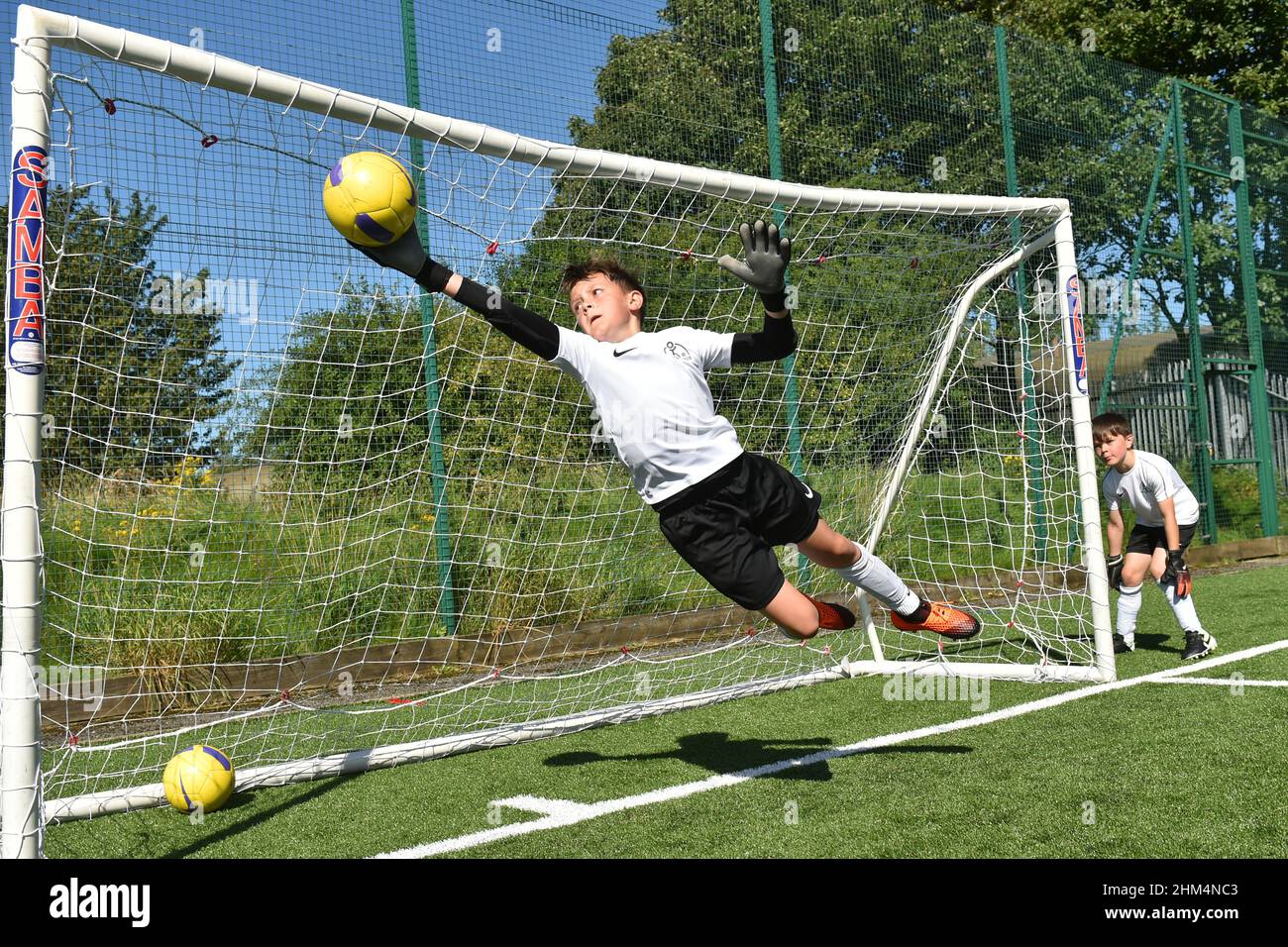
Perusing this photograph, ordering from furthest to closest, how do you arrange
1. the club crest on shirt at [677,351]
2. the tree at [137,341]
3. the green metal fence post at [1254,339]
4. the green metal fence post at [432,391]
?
1. the green metal fence post at [1254,339]
2. the green metal fence post at [432,391]
3. the tree at [137,341]
4. the club crest on shirt at [677,351]

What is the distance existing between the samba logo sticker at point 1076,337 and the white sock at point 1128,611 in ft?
5.82

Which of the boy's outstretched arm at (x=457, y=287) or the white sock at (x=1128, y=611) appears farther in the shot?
the white sock at (x=1128, y=611)

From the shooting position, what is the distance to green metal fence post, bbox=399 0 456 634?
243 inches

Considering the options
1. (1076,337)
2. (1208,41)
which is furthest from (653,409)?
(1208,41)

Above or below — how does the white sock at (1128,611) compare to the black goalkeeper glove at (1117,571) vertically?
below

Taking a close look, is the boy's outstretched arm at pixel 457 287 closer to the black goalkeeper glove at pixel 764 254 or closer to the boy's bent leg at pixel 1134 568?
the black goalkeeper glove at pixel 764 254

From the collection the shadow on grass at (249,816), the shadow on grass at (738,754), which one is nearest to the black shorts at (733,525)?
the shadow on grass at (738,754)

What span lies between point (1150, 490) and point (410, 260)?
5.79m

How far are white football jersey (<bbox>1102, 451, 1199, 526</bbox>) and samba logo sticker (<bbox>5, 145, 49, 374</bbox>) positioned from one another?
6.74 metres

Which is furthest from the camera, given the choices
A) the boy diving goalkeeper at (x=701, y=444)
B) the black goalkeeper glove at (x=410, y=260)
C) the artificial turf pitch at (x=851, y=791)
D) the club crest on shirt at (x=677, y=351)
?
the club crest on shirt at (x=677, y=351)

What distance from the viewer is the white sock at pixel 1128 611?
744 centimetres

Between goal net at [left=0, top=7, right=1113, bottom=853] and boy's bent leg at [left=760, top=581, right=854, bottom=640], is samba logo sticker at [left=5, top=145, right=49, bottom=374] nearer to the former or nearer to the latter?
goal net at [left=0, top=7, right=1113, bottom=853]

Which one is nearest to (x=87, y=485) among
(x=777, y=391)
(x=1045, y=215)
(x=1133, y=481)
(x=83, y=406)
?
(x=83, y=406)

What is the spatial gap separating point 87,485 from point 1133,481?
265 inches
